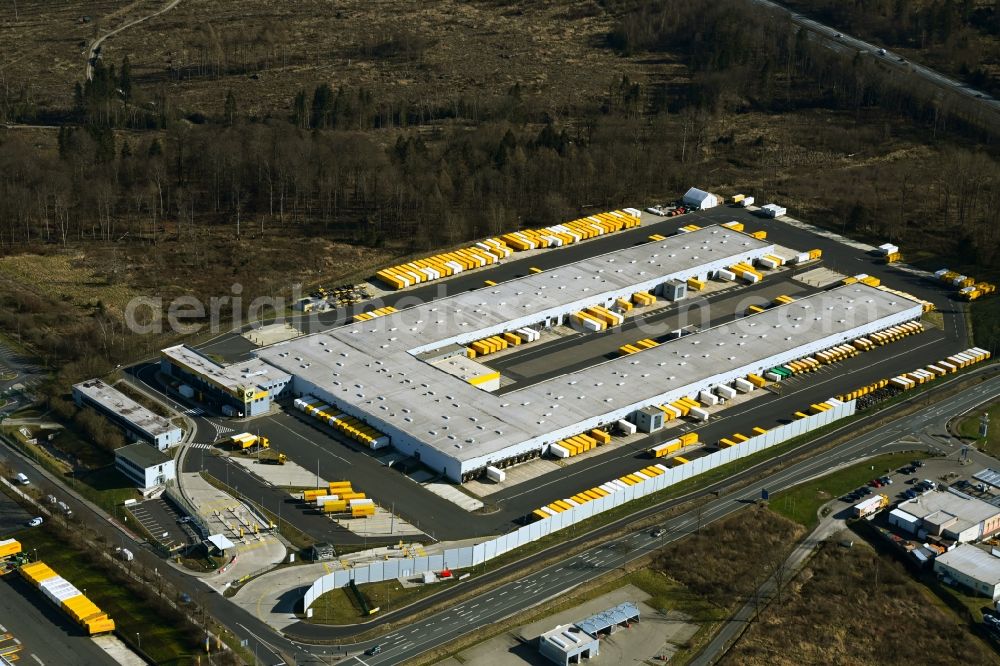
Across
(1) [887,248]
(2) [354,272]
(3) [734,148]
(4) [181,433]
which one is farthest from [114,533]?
(3) [734,148]

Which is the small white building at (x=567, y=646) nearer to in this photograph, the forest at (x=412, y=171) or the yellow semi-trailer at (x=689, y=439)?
the yellow semi-trailer at (x=689, y=439)

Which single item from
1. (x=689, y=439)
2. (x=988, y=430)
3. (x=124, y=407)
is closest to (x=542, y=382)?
(x=689, y=439)

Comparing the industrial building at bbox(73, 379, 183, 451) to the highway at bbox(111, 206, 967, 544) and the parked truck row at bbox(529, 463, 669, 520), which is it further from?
the parked truck row at bbox(529, 463, 669, 520)

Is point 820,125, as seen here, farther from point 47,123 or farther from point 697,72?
point 47,123

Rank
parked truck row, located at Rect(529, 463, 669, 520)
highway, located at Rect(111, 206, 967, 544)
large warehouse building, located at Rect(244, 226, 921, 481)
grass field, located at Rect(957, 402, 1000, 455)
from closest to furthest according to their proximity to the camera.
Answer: parked truck row, located at Rect(529, 463, 669, 520) < highway, located at Rect(111, 206, 967, 544) < large warehouse building, located at Rect(244, 226, 921, 481) < grass field, located at Rect(957, 402, 1000, 455)

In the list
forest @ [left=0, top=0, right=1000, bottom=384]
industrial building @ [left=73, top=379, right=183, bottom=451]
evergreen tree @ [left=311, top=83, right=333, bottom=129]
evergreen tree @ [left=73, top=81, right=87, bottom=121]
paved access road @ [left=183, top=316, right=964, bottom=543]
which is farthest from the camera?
evergreen tree @ [left=311, top=83, right=333, bottom=129]

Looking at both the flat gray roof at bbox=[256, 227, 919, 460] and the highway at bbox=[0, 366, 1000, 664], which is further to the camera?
the flat gray roof at bbox=[256, 227, 919, 460]

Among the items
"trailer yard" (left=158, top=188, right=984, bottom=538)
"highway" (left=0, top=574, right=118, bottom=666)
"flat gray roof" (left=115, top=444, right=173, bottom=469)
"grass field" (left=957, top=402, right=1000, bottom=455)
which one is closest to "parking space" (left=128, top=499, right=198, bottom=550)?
"flat gray roof" (left=115, top=444, right=173, bottom=469)
